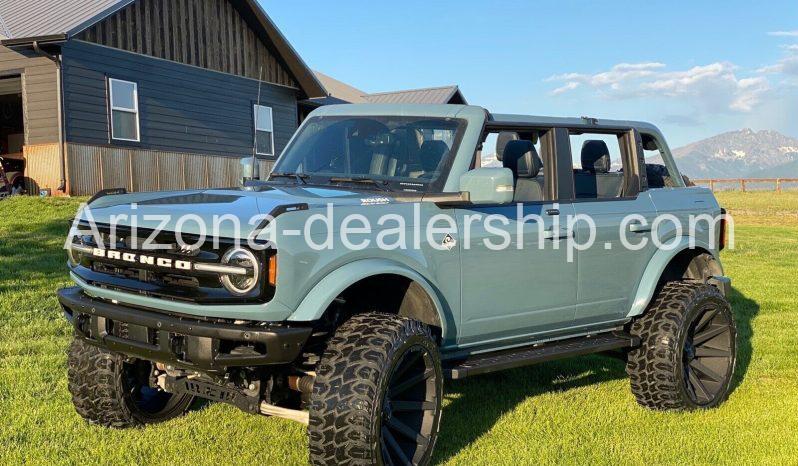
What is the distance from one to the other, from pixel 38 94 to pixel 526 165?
14.5 meters

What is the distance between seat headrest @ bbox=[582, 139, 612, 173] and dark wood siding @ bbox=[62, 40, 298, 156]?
13.4 meters

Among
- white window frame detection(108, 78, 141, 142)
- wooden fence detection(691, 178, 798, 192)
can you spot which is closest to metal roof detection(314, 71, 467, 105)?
white window frame detection(108, 78, 141, 142)

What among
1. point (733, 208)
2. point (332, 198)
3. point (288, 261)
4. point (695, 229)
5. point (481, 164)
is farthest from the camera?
point (733, 208)

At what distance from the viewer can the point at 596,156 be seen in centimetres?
621

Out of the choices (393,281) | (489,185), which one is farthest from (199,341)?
(489,185)

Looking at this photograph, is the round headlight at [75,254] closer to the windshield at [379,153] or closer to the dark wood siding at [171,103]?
the windshield at [379,153]

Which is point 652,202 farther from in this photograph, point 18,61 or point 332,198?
point 18,61

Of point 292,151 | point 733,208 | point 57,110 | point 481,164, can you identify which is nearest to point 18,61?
point 57,110

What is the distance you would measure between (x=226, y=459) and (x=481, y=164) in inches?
95.3

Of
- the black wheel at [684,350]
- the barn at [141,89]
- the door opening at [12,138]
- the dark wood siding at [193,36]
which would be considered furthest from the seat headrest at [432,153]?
the door opening at [12,138]

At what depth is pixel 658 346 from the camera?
548 cm

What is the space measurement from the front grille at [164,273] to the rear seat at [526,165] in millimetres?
2197

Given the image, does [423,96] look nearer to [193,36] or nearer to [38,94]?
[193,36]

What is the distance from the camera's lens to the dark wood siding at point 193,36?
17.9 metres
